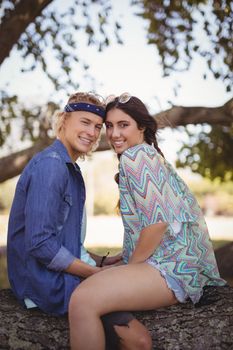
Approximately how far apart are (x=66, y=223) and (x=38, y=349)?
0.77 m

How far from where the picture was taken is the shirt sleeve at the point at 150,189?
9.98ft

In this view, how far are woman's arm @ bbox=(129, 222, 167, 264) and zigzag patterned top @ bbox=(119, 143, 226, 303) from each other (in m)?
0.04

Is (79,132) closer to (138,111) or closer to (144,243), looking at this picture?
(138,111)

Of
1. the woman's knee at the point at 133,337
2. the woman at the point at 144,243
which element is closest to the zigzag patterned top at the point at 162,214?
the woman at the point at 144,243

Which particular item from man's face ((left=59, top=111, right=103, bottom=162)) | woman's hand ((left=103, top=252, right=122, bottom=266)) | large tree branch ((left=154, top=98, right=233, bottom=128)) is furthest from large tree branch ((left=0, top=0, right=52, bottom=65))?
woman's hand ((left=103, top=252, right=122, bottom=266))

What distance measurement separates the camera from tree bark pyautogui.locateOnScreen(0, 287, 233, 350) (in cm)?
299

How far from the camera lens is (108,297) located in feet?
9.15

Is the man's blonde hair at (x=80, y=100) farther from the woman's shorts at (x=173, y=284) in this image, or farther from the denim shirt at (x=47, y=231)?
the woman's shorts at (x=173, y=284)

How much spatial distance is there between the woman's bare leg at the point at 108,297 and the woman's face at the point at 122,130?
0.90 m

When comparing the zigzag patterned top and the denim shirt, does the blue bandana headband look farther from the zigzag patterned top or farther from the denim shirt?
the zigzag patterned top

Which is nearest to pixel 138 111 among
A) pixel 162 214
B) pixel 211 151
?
pixel 162 214

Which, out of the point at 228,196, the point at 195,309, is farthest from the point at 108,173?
the point at 195,309

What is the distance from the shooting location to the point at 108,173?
45.1 metres

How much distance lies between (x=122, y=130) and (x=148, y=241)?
851 millimetres
